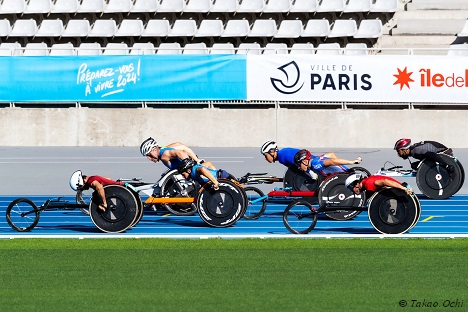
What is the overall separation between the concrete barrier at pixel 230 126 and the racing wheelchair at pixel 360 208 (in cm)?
1010

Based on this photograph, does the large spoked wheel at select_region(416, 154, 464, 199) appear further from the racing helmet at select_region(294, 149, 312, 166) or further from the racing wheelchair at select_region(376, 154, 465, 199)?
the racing helmet at select_region(294, 149, 312, 166)

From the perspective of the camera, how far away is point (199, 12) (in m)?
28.0

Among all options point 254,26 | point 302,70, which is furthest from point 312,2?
point 302,70

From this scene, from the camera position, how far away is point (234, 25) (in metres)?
27.4

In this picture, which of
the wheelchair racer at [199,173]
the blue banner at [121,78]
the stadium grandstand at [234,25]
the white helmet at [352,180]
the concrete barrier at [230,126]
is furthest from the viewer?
the stadium grandstand at [234,25]

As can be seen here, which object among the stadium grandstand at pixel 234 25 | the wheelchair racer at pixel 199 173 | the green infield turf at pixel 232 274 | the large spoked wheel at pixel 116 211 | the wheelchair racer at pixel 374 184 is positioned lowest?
the green infield turf at pixel 232 274

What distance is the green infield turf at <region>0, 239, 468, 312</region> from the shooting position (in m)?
8.70

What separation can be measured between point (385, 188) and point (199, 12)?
52.2 ft

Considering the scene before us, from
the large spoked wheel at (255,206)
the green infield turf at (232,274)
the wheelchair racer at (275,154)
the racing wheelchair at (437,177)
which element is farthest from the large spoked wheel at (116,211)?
the racing wheelchair at (437,177)

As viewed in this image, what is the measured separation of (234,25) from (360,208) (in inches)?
572

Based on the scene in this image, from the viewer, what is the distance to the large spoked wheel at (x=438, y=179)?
16406mm

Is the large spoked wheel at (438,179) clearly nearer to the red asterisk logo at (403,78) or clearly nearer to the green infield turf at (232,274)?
the green infield turf at (232,274)

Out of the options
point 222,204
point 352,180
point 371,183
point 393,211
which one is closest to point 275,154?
point 222,204

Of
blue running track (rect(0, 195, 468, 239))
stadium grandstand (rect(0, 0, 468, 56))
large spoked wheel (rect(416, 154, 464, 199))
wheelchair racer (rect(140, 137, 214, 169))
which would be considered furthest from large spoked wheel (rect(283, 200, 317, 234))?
stadium grandstand (rect(0, 0, 468, 56))
